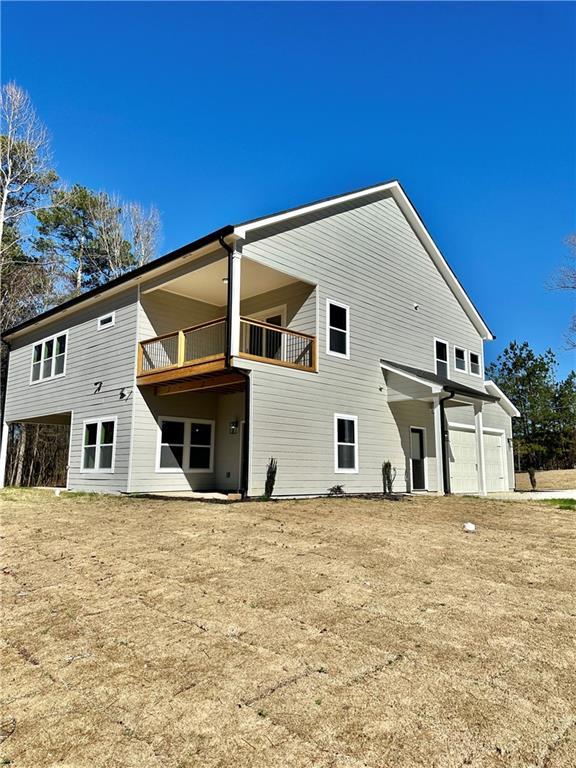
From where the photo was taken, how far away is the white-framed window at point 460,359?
19.2m

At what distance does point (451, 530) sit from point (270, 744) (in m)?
6.27

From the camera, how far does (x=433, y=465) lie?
16.9 meters

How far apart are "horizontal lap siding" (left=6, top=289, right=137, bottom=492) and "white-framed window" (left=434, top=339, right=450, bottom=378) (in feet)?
34.1

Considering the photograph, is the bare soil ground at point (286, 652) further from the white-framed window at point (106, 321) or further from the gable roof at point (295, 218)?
the white-framed window at point (106, 321)

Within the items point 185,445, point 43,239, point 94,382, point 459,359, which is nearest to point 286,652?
point 185,445

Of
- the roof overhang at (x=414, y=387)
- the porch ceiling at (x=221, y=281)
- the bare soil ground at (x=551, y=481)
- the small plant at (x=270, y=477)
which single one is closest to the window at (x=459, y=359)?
the roof overhang at (x=414, y=387)

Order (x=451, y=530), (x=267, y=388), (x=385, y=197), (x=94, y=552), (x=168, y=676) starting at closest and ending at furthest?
(x=168, y=676)
(x=94, y=552)
(x=451, y=530)
(x=267, y=388)
(x=385, y=197)

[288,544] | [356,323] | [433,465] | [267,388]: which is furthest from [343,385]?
[288,544]

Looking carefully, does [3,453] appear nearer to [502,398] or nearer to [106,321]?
[106,321]

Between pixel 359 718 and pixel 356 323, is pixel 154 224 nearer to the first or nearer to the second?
pixel 356 323

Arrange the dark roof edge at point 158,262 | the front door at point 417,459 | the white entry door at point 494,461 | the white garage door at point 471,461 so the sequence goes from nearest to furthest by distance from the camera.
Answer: the dark roof edge at point 158,262 < the front door at point 417,459 < the white garage door at point 471,461 < the white entry door at point 494,461

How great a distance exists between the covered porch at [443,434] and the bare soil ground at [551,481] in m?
3.80

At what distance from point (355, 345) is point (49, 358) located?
11010 mm

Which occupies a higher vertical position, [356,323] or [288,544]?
[356,323]
